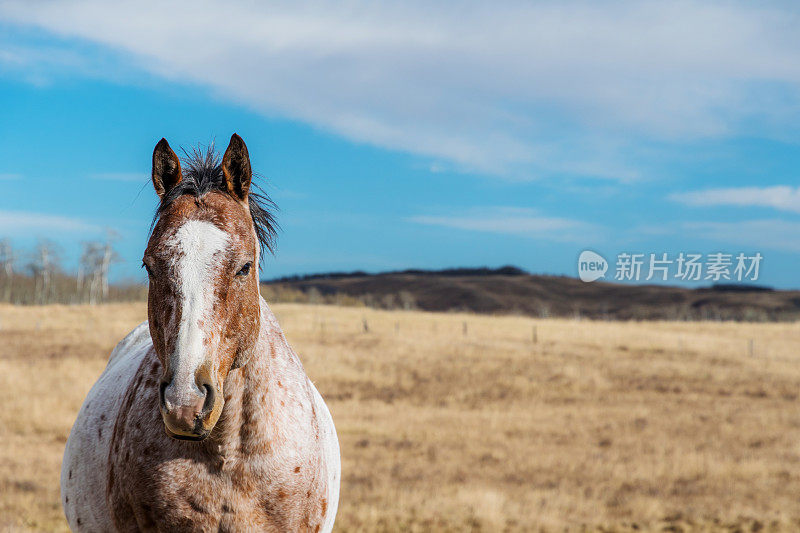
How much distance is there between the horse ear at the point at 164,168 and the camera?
3592 mm

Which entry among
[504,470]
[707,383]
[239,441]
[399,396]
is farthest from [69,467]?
[707,383]

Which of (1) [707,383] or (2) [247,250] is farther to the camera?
(1) [707,383]

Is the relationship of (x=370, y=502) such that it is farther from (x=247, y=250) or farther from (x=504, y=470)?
(x=247, y=250)

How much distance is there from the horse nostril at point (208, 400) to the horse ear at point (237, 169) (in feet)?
3.98

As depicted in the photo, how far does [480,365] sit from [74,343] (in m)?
24.2

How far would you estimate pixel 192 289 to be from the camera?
121 inches

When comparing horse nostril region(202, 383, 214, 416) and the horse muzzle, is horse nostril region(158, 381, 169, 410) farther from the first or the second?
horse nostril region(202, 383, 214, 416)

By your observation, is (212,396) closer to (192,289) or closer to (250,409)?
(192,289)

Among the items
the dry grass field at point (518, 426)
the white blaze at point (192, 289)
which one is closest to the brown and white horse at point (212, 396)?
the white blaze at point (192, 289)

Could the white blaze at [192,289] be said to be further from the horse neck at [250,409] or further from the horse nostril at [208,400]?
the horse neck at [250,409]

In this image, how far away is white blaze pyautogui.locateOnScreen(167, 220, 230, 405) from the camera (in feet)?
9.46

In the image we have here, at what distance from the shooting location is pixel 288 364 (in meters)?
4.01

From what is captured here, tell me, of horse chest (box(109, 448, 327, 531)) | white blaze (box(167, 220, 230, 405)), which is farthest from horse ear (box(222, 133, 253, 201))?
horse chest (box(109, 448, 327, 531))

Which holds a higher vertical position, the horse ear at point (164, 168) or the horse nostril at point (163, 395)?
the horse ear at point (164, 168)
